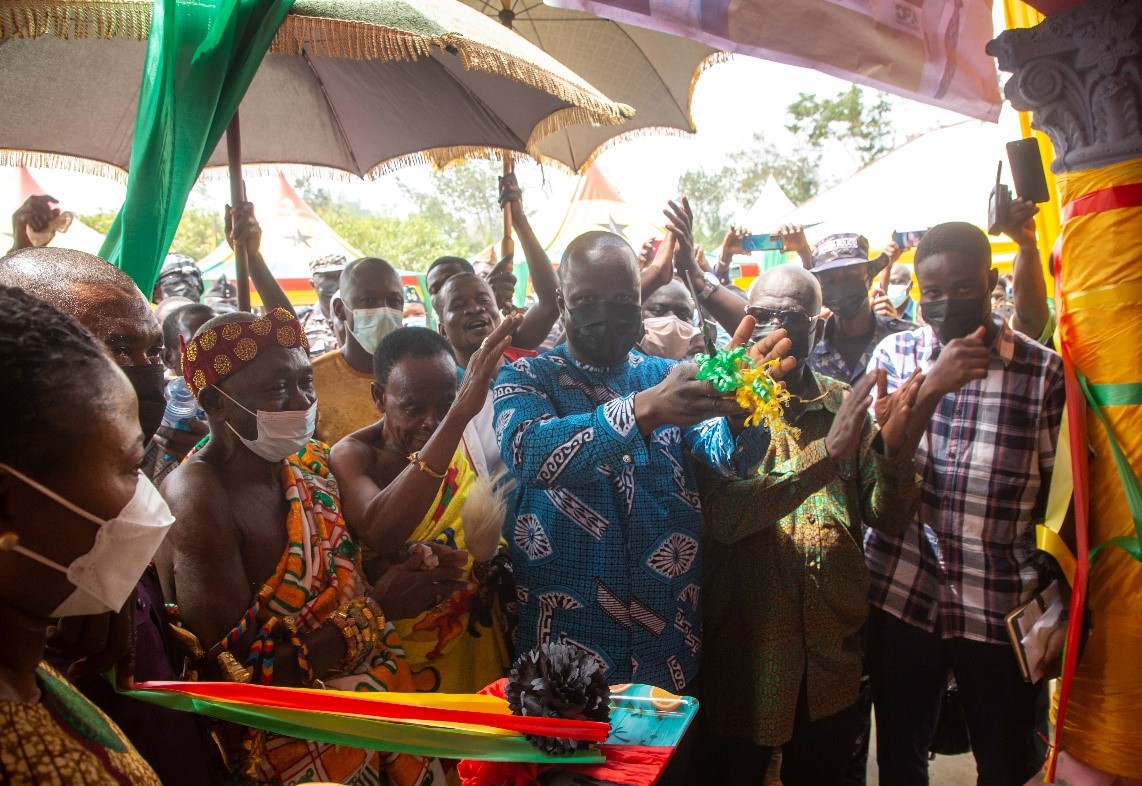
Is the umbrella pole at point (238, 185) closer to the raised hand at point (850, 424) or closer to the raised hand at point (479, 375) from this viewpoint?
the raised hand at point (479, 375)

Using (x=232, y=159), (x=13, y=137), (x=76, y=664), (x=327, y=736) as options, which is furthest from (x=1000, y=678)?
(x=13, y=137)

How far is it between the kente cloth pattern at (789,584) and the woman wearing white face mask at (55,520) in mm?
2044

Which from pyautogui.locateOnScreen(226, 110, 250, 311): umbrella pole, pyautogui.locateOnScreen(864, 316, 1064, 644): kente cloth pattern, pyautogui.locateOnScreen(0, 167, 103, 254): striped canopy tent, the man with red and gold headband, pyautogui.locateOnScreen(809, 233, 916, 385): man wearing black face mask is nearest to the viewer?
the man with red and gold headband

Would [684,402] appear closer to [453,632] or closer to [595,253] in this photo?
[595,253]

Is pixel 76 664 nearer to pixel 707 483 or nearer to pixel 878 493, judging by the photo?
pixel 707 483

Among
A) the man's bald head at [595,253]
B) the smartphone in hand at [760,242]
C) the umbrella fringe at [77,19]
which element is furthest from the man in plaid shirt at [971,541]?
the umbrella fringe at [77,19]

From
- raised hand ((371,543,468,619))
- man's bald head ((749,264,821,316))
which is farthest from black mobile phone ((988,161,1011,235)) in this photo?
raised hand ((371,543,468,619))

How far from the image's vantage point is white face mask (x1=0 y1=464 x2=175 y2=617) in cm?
112

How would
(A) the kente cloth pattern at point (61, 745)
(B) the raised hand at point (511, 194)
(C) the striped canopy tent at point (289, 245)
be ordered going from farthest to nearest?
(C) the striped canopy tent at point (289, 245)
(B) the raised hand at point (511, 194)
(A) the kente cloth pattern at point (61, 745)

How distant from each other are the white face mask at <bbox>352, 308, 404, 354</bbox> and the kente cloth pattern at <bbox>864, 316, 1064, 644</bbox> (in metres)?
2.65

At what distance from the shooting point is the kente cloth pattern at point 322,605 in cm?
216

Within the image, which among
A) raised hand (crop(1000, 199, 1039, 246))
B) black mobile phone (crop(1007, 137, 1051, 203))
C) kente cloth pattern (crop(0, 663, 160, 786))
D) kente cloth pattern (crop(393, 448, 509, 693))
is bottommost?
kente cloth pattern (crop(393, 448, 509, 693))

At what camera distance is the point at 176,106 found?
2.29 meters

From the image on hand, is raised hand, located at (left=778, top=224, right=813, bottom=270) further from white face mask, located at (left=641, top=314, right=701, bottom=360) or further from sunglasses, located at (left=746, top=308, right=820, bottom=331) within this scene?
sunglasses, located at (left=746, top=308, right=820, bottom=331)
